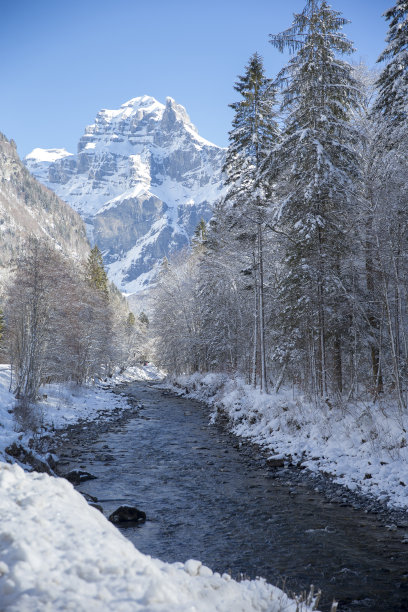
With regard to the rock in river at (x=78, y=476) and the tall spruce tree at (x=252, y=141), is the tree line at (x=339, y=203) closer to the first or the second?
the tall spruce tree at (x=252, y=141)

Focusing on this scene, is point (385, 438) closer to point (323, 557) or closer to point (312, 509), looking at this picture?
point (312, 509)

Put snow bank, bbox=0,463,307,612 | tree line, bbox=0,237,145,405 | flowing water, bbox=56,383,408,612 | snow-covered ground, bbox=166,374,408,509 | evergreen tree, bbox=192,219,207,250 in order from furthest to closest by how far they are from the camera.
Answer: evergreen tree, bbox=192,219,207,250 → tree line, bbox=0,237,145,405 → snow-covered ground, bbox=166,374,408,509 → flowing water, bbox=56,383,408,612 → snow bank, bbox=0,463,307,612

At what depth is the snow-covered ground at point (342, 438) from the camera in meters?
9.57

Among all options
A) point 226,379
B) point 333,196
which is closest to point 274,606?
point 333,196

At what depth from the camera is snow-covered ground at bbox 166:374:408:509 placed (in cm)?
957

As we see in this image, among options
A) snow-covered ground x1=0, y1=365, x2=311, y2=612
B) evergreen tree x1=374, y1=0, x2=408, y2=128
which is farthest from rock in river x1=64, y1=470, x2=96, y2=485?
evergreen tree x1=374, y1=0, x2=408, y2=128

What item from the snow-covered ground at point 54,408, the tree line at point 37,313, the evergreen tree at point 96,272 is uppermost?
the evergreen tree at point 96,272

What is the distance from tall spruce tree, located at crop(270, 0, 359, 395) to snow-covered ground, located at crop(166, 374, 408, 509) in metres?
1.61

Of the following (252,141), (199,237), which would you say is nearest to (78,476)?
(252,141)

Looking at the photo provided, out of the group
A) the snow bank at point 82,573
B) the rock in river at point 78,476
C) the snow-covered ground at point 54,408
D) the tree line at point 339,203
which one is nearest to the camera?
the snow bank at point 82,573

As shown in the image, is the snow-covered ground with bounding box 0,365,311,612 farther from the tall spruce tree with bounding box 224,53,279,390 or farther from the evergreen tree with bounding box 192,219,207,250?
the evergreen tree with bounding box 192,219,207,250

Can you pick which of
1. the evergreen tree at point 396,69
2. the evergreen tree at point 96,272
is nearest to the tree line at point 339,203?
the evergreen tree at point 396,69

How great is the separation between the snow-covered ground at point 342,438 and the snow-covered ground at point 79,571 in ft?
21.3

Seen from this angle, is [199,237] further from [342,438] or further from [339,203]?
[342,438]
